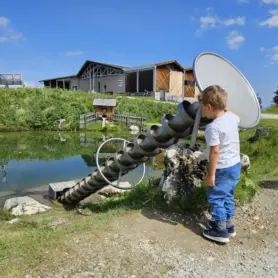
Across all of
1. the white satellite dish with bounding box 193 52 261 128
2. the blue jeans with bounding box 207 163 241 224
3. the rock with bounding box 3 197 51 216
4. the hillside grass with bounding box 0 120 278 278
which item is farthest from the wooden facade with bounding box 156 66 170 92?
the blue jeans with bounding box 207 163 241 224

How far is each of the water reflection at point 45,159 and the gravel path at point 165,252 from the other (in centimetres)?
712

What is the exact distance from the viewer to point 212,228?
3.96 m

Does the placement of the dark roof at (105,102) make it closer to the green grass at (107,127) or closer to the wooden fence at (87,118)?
the wooden fence at (87,118)

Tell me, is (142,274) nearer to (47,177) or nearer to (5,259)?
(5,259)

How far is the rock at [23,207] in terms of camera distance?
8.57 m

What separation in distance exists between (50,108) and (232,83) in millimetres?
30400

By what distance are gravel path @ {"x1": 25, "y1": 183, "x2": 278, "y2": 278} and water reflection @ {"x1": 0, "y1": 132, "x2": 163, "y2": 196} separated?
7120 mm

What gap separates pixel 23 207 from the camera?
8.77 meters

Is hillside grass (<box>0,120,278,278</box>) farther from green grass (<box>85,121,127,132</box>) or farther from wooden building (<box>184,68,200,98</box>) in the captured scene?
wooden building (<box>184,68,200,98</box>)

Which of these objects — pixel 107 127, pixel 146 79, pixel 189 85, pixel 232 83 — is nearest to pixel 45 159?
pixel 107 127

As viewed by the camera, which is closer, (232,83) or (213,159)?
(213,159)

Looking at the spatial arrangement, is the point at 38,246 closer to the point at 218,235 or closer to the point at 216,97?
the point at 218,235

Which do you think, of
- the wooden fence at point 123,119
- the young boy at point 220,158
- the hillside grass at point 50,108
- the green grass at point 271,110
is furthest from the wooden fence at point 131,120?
the young boy at point 220,158

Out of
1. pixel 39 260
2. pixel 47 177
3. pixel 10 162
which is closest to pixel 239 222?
pixel 39 260
